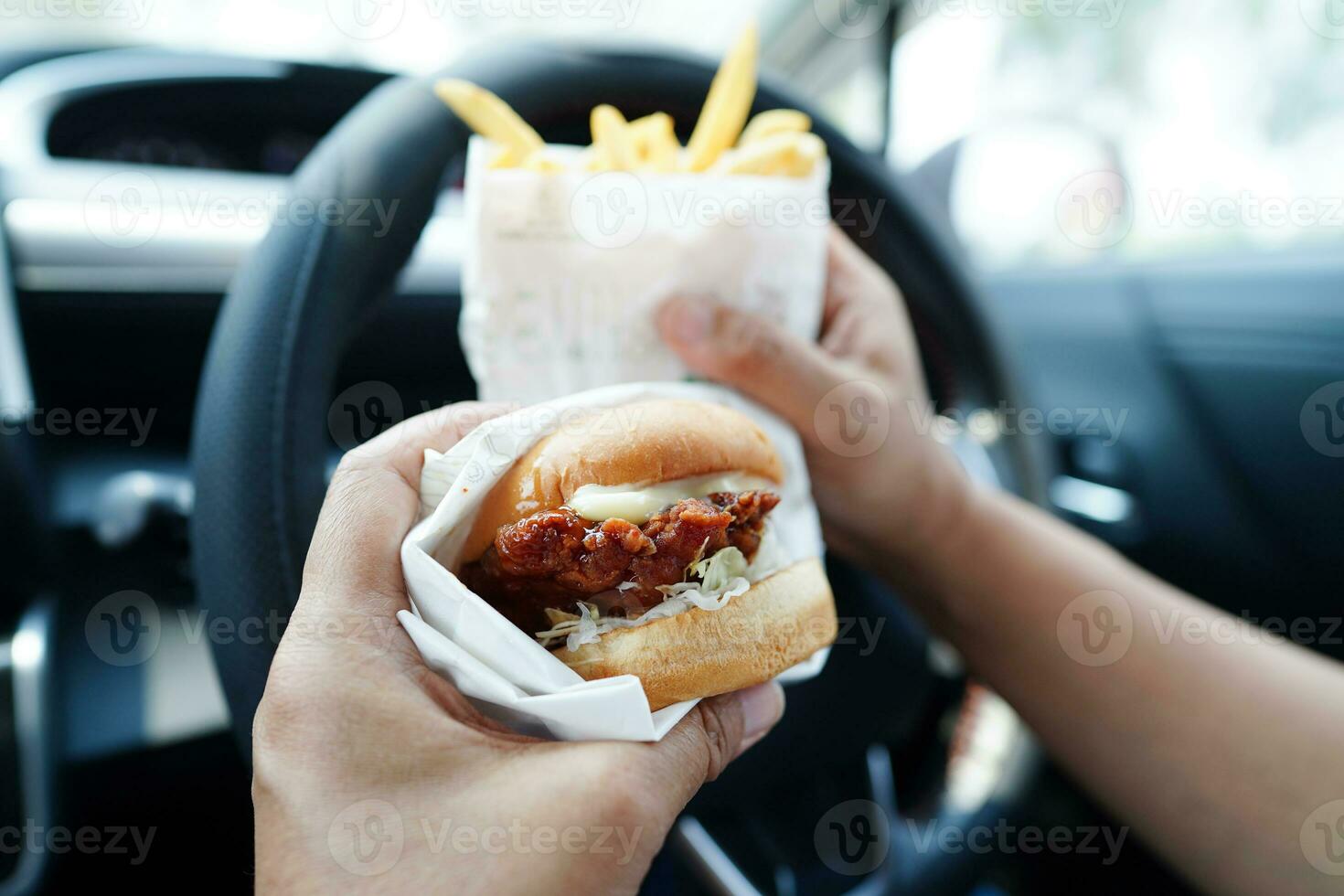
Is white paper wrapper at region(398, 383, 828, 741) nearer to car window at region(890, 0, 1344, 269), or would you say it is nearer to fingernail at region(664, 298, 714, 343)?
fingernail at region(664, 298, 714, 343)

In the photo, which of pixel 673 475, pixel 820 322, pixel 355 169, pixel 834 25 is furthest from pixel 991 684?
pixel 834 25

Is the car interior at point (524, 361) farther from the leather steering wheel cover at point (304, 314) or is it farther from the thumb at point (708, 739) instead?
the thumb at point (708, 739)

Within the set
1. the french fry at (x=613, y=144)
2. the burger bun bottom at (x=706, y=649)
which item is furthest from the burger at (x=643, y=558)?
the french fry at (x=613, y=144)

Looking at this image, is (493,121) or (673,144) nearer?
(493,121)

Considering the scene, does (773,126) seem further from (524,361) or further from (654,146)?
(524,361)

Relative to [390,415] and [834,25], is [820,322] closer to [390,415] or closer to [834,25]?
[390,415]

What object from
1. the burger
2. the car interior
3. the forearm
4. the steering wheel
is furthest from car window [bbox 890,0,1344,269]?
the burger

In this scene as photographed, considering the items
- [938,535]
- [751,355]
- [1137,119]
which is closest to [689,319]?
[751,355]
